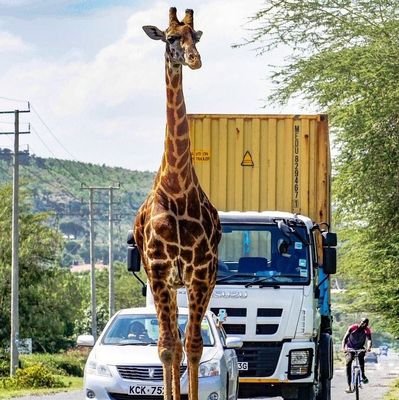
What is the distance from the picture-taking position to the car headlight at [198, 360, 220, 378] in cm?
1694

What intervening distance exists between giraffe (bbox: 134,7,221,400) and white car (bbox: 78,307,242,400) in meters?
3.14

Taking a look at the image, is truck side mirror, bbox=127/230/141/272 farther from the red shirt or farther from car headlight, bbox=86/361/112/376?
the red shirt

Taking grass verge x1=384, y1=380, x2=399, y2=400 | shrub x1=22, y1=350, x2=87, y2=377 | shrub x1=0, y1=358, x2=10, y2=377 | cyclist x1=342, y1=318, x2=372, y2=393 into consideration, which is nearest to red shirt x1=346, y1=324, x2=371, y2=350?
cyclist x1=342, y1=318, x2=372, y2=393

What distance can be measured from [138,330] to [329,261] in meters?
2.79

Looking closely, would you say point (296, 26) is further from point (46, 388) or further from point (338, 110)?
point (46, 388)

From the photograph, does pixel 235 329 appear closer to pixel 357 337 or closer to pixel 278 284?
pixel 278 284

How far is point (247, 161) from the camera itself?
69.7 ft

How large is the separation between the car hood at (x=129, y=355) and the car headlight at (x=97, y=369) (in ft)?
0.20

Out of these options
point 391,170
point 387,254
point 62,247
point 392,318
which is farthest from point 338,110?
point 62,247

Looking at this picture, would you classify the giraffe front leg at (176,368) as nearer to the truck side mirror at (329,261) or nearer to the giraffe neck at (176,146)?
the giraffe neck at (176,146)

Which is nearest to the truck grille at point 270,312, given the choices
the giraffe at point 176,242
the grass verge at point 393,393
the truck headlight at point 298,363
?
the truck headlight at point 298,363

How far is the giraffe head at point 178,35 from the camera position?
41.8 feet

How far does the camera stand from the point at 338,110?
29.1 meters

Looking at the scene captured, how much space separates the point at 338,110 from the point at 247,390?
10.6 m
